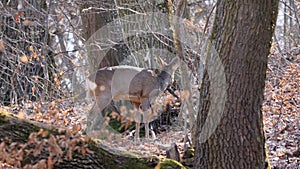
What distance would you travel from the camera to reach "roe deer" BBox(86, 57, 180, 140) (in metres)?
9.27

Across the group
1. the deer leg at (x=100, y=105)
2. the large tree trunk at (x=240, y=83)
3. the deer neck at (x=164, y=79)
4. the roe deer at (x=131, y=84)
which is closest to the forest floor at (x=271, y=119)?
the deer leg at (x=100, y=105)

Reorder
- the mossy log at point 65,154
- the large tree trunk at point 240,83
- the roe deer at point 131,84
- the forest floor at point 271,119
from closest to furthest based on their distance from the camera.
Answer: the mossy log at point 65,154, the large tree trunk at point 240,83, the forest floor at point 271,119, the roe deer at point 131,84

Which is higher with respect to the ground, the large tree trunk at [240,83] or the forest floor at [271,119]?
the large tree trunk at [240,83]

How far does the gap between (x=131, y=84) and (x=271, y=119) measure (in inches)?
107

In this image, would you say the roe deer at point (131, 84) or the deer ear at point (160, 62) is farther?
the deer ear at point (160, 62)

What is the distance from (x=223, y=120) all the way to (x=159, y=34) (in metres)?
4.45

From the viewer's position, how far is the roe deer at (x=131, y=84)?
9273 millimetres

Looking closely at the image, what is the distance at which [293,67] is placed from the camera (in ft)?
35.6

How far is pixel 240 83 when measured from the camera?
17.0 ft

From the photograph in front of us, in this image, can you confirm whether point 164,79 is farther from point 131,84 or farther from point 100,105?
point 100,105

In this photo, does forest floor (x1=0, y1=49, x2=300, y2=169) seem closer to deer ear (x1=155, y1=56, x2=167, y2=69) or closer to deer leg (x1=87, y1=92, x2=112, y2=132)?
deer leg (x1=87, y1=92, x2=112, y2=132)

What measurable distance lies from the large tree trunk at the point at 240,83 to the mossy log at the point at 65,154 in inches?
30.8

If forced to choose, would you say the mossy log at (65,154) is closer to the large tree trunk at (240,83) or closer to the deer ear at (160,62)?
the large tree trunk at (240,83)

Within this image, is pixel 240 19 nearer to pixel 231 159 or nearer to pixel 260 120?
pixel 260 120
